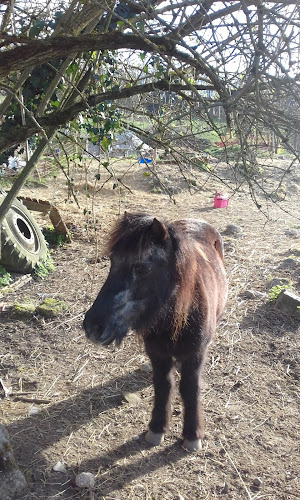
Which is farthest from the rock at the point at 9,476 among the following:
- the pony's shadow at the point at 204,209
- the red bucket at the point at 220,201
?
the red bucket at the point at 220,201

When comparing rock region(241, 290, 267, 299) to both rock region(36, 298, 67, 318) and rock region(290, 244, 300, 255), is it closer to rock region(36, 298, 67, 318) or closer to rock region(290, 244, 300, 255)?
rock region(290, 244, 300, 255)

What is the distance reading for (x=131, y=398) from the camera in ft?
12.1

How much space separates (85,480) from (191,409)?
87 cm

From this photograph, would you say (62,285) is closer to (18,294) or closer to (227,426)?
(18,294)

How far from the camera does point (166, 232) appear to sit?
107 inches

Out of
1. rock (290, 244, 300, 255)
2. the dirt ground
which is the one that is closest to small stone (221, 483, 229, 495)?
the dirt ground

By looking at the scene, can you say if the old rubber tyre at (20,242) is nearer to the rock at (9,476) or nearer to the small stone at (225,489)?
the rock at (9,476)

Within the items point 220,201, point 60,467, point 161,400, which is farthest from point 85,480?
point 220,201

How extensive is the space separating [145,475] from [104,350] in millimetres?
1565

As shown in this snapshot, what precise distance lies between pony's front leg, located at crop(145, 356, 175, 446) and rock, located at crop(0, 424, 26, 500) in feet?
3.15

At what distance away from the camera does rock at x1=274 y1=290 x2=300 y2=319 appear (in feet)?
16.3

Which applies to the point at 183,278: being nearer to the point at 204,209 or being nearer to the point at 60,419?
the point at 60,419

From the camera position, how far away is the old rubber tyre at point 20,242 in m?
5.61

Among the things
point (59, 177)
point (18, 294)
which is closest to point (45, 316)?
point (18, 294)
